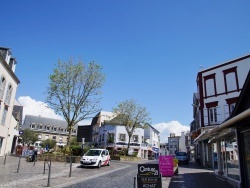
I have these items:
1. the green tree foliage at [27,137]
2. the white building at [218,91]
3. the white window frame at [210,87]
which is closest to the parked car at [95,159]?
the white building at [218,91]

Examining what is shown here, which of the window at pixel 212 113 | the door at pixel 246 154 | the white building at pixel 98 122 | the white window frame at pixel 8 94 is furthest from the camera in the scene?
the white building at pixel 98 122

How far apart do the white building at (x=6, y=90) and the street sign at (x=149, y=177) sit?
21283mm

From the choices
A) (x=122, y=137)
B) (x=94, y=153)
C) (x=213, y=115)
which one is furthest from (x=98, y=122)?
(x=94, y=153)

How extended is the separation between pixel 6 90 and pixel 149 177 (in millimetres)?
23338

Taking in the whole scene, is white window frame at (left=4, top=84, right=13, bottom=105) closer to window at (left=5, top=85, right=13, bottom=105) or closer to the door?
window at (left=5, top=85, right=13, bottom=105)

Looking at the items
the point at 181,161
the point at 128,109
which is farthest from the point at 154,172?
the point at 128,109

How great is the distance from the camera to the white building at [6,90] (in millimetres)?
24991

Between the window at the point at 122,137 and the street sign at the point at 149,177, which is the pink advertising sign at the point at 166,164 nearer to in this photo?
the street sign at the point at 149,177

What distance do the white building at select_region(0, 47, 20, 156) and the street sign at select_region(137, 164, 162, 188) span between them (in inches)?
838

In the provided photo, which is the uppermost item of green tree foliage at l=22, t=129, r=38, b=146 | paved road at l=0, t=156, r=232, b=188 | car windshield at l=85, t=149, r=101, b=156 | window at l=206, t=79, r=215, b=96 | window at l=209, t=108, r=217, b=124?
window at l=206, t=79, r=215, b=96

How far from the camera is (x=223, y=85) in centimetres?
2789

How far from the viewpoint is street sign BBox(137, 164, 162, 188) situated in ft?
24.9

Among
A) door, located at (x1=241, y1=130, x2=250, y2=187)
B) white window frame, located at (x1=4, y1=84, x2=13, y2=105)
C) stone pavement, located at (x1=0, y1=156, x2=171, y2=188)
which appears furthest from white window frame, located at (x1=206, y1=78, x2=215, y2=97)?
white window frame, located at (x1=4, y1=84, x2=13, y2=105)

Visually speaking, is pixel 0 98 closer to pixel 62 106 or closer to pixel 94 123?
pixel 62 106
